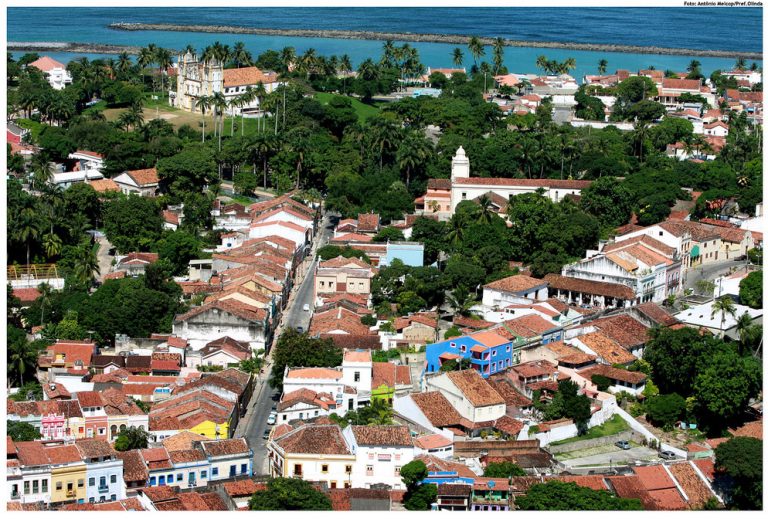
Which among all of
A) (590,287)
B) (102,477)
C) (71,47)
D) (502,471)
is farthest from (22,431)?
(71,47)

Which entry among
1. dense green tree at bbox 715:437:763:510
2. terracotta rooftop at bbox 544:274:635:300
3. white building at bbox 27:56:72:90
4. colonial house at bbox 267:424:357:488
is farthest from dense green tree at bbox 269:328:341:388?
white building at bbox 27:56:72:90

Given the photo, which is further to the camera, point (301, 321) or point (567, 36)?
point (567, 36)

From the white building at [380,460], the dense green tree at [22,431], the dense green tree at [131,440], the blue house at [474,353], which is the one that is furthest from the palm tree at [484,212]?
the dense green tree at [22,431]

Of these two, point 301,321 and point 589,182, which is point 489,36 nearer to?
point 589,182

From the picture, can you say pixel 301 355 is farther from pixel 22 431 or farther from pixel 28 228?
pixel 28 228

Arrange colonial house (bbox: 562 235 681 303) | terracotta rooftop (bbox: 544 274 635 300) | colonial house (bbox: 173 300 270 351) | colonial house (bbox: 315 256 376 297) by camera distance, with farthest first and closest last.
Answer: colonial house (bbox: 315 256 376 297) < colonial house (bbox: 562 235 681 303) < terracotta rooftop (bbox: 544 274 635 300) < colonial house (bbox: 173 300 270 351)

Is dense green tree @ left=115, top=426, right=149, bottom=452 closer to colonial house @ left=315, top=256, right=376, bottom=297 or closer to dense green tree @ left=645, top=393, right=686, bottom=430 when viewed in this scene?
colonial house @ left=315, top=256, right=376, bottom=297

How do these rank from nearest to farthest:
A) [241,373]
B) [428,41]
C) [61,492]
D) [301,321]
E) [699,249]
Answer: [61,492], [241,373], [301,321], [699,249], [428,41]

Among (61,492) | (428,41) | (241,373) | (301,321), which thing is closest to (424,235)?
(301,321)
